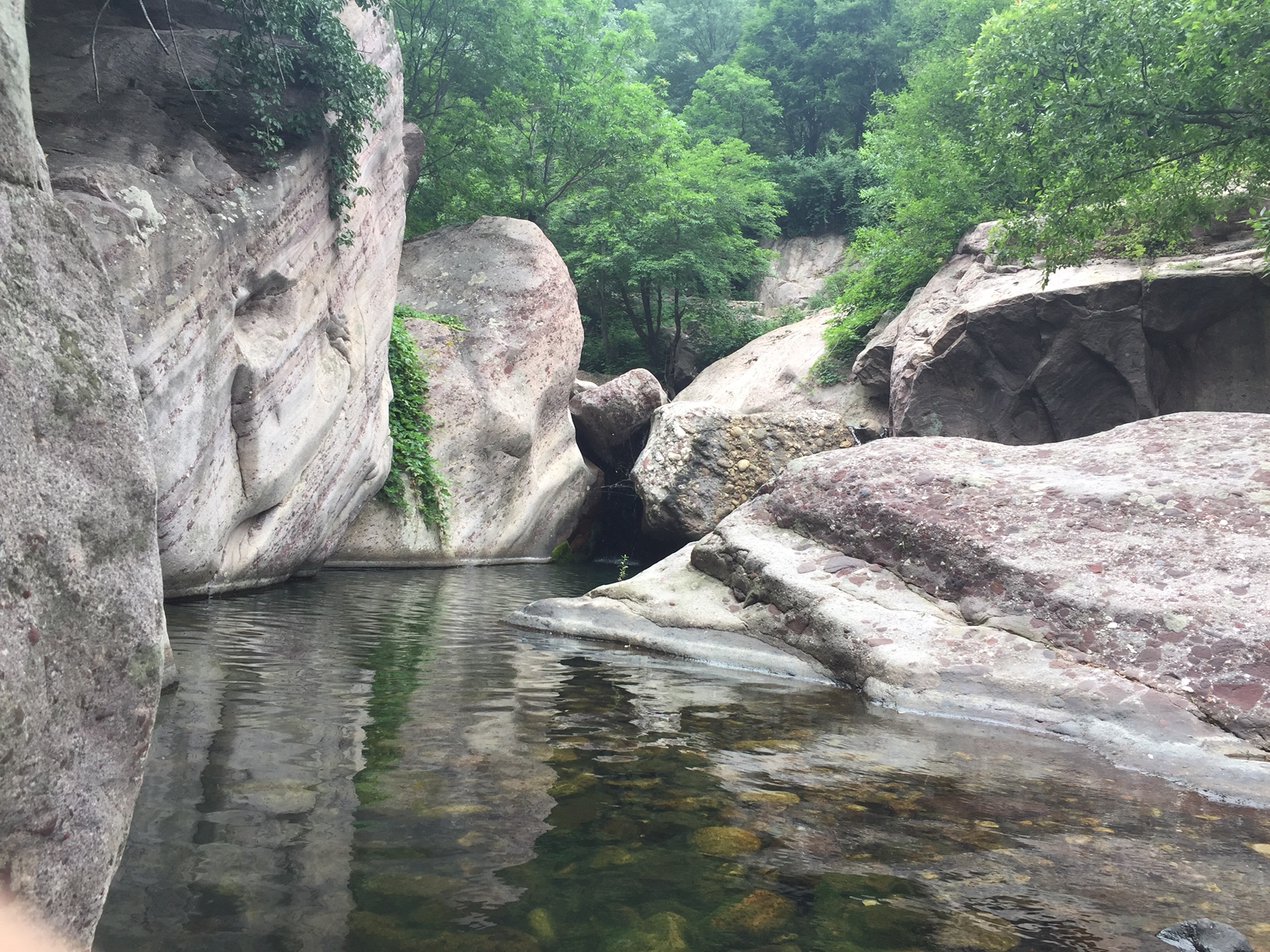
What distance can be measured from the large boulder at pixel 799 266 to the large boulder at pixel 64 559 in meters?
34.7

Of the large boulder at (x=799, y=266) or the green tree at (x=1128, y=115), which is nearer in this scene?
the green tree at (x=1128, y=115)

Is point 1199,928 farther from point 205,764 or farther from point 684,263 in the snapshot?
point 684,263

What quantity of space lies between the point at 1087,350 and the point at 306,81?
1289cm

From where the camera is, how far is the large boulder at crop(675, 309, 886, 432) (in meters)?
19.4

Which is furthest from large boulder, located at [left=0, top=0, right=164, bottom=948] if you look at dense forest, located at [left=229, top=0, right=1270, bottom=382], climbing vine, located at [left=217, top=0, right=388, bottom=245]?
dense forest, located at [left=229, top=0, right=1270, bottom=382]

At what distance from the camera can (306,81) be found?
10742 mm

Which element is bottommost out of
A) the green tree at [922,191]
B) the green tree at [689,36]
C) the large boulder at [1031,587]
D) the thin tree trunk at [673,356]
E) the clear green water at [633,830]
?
the clear green water at [633,830]

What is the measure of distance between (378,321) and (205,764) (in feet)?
35.9

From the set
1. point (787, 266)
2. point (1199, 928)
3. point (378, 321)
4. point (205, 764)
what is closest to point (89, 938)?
point (205, 764)

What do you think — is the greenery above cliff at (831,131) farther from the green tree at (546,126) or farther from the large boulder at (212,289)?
the large boulder at (212,289)

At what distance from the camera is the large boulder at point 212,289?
7.95m

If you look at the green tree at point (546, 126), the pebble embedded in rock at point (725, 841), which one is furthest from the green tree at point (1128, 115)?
the green tree at point (546, 126)

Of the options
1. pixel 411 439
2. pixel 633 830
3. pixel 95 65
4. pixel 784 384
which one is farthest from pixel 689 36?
pixel 633 830

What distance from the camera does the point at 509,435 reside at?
1720 cm
